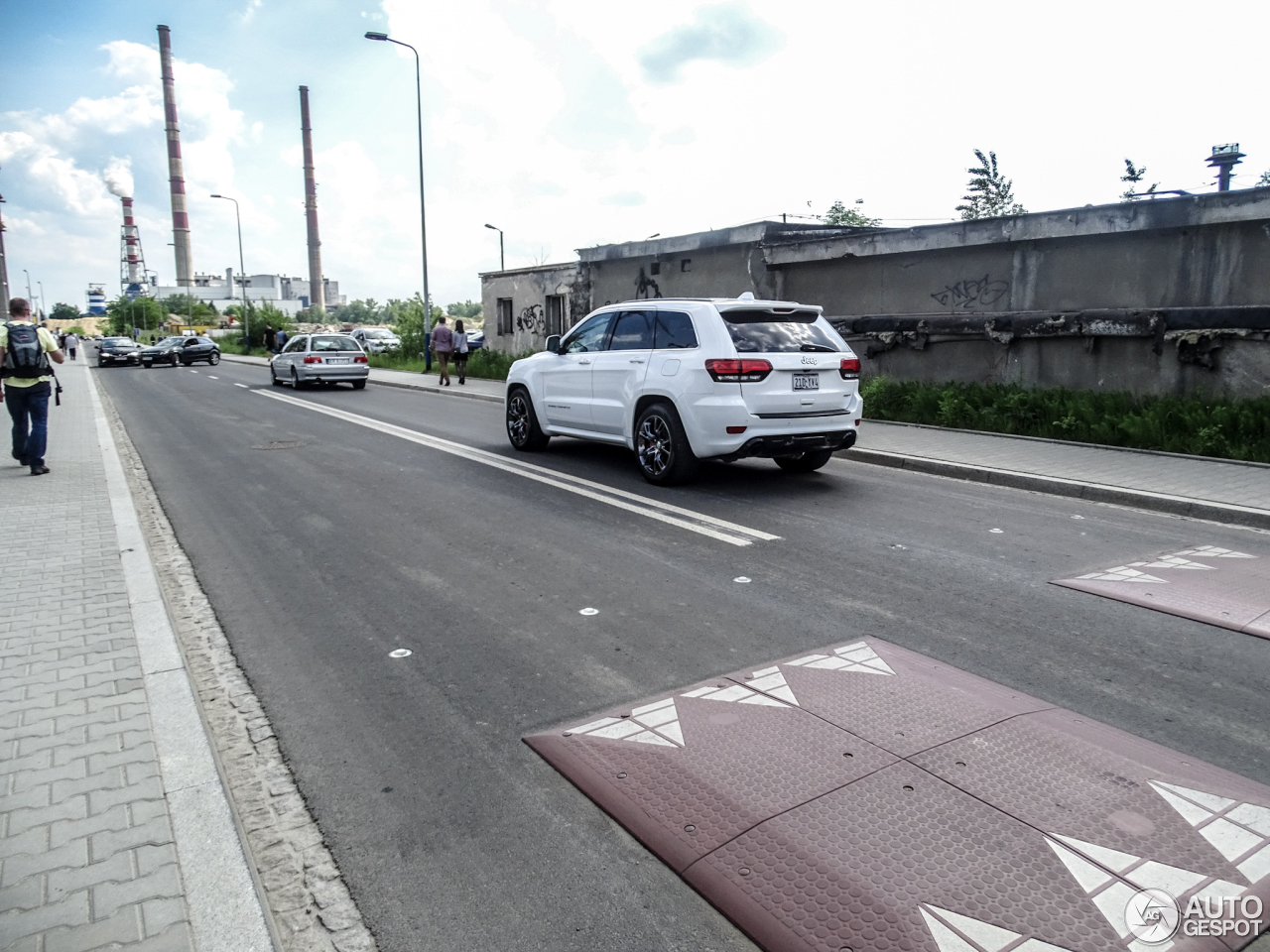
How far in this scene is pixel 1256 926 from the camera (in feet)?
8.12

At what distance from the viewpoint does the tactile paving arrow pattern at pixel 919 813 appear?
251 centimetres

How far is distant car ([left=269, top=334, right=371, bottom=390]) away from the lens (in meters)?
25.1

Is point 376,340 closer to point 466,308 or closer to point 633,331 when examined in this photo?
point 633,331

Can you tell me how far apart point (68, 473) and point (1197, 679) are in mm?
11223

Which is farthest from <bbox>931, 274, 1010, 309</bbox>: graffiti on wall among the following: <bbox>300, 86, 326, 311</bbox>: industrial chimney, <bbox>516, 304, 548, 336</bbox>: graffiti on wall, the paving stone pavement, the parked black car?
<bbox>300, 86, 326, 311</bbox>: industrial chimney

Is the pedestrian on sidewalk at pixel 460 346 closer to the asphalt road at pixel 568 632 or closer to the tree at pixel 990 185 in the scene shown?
the asphalt road at pixel 568 632

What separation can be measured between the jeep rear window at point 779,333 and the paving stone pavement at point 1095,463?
8.13 ft

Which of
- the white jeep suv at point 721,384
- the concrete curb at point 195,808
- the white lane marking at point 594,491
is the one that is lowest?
the concrete curb at point 195,808

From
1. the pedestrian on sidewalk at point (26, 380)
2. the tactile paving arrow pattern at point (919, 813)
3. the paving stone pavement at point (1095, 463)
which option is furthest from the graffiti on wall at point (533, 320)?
the tactile paving arrow pattern at point (919, 813)

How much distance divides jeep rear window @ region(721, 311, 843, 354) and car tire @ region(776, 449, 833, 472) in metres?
1.43

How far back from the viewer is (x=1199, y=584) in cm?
568

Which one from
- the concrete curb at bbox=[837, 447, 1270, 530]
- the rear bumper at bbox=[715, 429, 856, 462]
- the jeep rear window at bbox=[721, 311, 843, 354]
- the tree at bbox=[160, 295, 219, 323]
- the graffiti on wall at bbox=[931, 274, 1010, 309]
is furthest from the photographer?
the tree at bbox=[160, 295, 219, 323]

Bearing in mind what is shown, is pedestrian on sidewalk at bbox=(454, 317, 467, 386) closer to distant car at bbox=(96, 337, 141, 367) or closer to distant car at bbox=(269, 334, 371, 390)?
distant car at bbox=(269, 334, 371, 390)

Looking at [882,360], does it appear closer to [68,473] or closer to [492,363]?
[68,473]
